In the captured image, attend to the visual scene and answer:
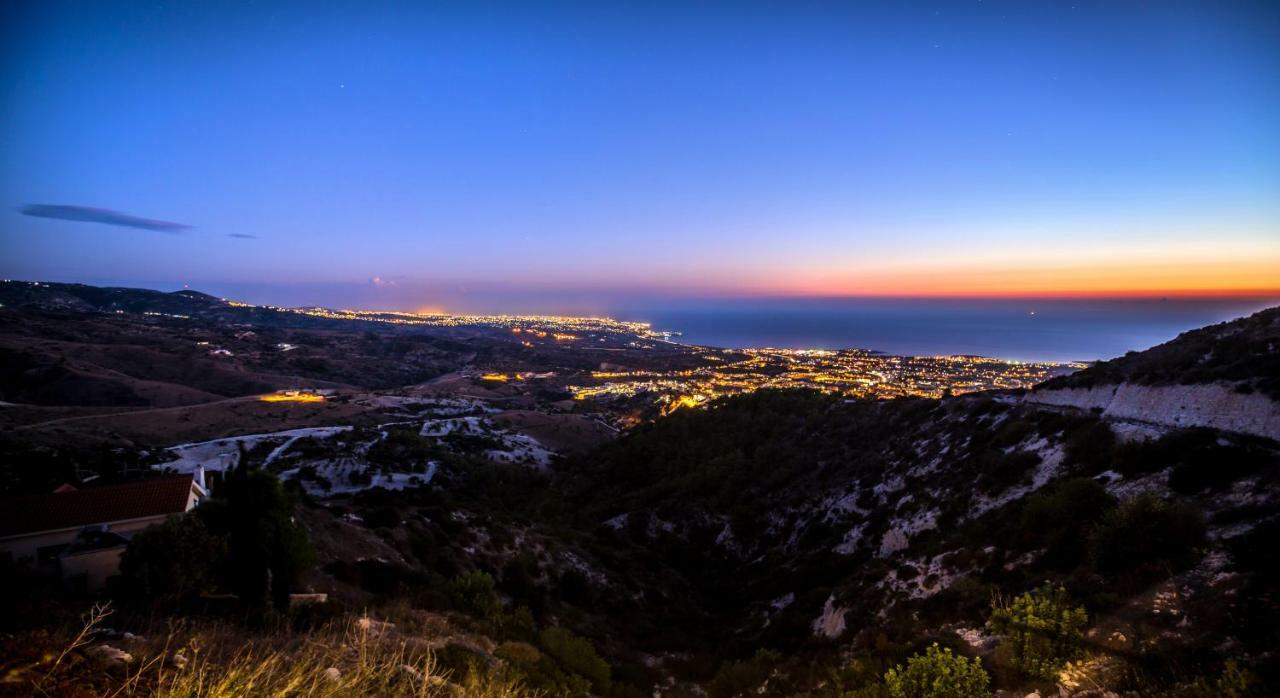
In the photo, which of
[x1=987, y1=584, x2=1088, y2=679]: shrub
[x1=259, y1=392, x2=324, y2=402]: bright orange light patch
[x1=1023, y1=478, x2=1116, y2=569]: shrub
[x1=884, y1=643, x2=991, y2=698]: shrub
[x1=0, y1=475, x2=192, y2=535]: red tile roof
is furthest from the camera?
[x1=259, y1=392, x2=324, y2=402]: bright orange light patch

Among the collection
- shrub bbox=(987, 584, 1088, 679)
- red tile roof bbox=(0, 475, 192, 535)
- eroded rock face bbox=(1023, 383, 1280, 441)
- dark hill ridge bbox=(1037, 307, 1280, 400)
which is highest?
dark hill ridge bbox=(1037, 307, 1280, 400)

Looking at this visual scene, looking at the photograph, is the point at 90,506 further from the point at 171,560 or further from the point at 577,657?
the point at 577,657

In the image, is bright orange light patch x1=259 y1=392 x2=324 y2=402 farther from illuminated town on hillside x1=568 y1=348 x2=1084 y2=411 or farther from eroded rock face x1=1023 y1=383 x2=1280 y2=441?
eroded rock face x1=1023 y1=383 x2=1280 y2=441

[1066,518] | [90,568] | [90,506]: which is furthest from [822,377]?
[90,568]

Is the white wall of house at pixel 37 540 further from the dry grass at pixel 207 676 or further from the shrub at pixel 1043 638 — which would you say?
the shrub at pixel 1043 638

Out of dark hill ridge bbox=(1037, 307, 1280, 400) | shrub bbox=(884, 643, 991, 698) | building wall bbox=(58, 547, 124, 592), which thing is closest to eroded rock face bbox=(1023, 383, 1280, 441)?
dark hill ridge bbox=(1037, 307, 1280, 400)

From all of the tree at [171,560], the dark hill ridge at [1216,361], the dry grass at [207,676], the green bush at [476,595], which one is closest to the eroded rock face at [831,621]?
the green bush at [476,595]
